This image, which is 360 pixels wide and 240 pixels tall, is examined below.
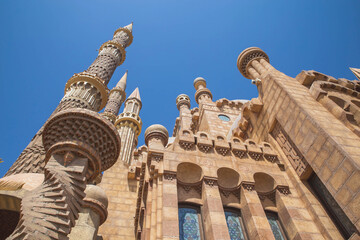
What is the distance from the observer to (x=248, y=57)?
38.2 ft

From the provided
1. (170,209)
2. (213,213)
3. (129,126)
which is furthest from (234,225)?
(129,126)

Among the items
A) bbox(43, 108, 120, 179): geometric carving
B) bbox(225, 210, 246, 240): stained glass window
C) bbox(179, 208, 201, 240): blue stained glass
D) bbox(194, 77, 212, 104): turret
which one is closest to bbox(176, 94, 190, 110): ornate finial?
bbox(194, 77, 212, 104): turret

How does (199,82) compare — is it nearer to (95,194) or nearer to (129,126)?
(129,126)

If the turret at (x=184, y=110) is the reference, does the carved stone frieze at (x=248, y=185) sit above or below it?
below

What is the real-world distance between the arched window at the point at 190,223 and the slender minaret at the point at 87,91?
14.8 ft

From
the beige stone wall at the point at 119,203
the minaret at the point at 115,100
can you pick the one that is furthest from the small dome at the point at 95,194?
the minaret at the point at 115,100

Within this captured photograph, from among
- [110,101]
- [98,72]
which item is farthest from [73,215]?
[110,101]

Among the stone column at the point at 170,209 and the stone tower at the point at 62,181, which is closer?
the stone tower at the point at 62,181

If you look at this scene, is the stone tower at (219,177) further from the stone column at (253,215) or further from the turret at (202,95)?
the turret at (202,95)

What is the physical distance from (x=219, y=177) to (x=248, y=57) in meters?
6.51

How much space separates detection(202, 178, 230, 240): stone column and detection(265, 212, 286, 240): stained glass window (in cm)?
143

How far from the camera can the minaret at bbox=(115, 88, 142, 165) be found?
1622 centimetres

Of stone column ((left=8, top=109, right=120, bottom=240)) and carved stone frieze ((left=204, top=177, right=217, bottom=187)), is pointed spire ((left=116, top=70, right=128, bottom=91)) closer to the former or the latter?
stone column ((left=8, top=109, right=120, bottom=240))

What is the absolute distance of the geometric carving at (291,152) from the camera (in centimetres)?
700
